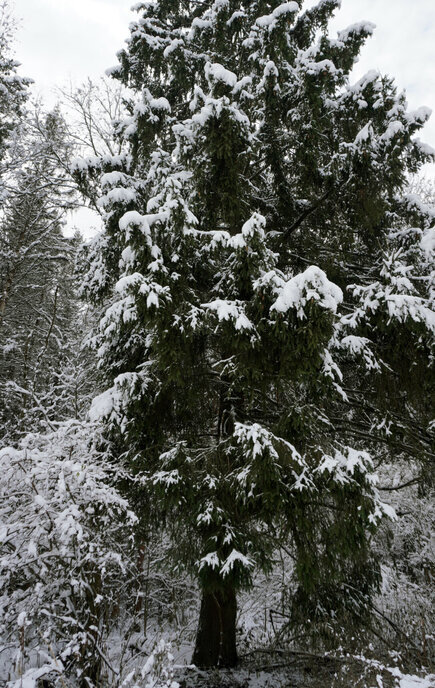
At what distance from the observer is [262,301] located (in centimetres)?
452

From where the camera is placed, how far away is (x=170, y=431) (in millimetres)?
5828

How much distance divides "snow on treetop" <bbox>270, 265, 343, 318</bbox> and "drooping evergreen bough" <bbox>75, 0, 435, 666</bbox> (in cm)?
2

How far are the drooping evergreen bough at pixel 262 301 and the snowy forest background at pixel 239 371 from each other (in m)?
0.03

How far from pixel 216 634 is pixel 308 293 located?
16.1 feet

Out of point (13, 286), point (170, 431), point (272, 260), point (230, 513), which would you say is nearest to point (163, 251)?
point (272, 260)

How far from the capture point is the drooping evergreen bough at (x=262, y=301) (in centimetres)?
439

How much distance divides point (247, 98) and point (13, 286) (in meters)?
8.54

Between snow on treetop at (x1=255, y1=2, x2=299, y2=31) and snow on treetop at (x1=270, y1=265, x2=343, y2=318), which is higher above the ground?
snow on treetop at (x1=255, y1=2, x2=299, y2=31)

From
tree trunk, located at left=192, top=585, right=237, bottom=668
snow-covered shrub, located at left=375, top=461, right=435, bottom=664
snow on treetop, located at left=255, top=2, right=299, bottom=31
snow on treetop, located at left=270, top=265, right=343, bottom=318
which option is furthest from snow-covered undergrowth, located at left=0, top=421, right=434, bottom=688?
snow on treetop, located at left=255, top=2, right=299, bottom=31

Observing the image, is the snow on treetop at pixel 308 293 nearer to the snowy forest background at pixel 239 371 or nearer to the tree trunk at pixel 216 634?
the snowy forest background at pixel 239 371

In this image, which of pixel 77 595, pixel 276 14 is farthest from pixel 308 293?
pixel 276 14

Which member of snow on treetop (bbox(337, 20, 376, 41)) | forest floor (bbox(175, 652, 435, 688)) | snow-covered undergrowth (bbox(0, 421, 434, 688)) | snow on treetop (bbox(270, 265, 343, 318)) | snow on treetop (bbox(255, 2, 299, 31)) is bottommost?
forest floor (bbox(175, 652, 435, 688))

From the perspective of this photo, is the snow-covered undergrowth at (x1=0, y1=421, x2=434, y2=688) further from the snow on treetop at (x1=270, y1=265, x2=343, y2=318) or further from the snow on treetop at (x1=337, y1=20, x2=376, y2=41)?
the snow on treetop at (x1=337, y1=20, x2=376, y2=41)

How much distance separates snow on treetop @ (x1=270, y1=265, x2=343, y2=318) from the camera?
13.1ft
